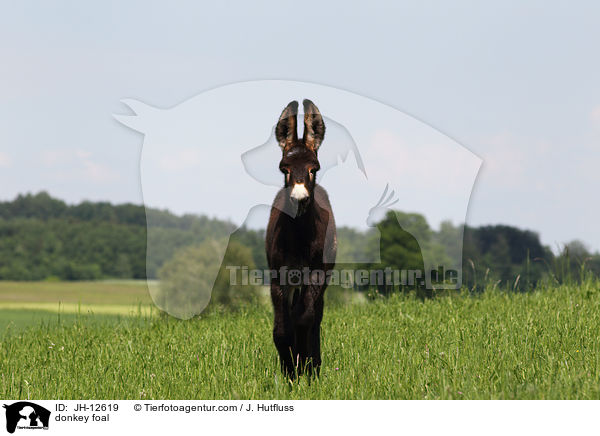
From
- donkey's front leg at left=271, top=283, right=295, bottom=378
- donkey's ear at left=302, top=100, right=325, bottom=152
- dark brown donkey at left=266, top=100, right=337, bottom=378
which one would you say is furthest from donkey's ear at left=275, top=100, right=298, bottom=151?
donkey's front leg at left=271, top=283, right=295, bottom=378

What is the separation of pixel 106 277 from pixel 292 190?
2909 centimetres

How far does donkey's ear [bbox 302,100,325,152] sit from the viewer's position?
5.36m

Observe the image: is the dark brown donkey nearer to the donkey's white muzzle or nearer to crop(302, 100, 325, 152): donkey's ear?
crop(302, 100, 325, 152): donkey's ear

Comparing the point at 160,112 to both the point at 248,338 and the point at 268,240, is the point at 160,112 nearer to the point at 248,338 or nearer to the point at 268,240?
the point at 268,240

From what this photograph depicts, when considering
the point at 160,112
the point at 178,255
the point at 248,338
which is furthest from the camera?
the point at 248,338

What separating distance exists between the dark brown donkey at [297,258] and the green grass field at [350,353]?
1.45 feet

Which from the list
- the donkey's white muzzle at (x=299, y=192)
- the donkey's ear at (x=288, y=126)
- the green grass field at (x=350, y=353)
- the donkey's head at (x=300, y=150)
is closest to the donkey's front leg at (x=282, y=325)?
the green grass field at (x=350, y=353)

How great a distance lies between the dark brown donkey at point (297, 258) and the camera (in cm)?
538

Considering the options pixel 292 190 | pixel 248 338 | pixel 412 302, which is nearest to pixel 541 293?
pixel 412 302

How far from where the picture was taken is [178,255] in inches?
290

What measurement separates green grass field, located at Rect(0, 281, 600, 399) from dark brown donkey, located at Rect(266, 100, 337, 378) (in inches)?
17.4

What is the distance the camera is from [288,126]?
17.7 ft
